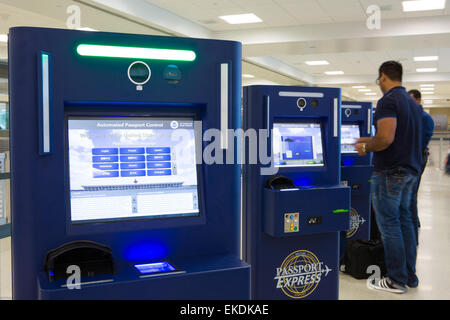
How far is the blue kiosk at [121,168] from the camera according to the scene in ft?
4.34

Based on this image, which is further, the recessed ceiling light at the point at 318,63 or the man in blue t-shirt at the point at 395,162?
the recessed ceiling light at the point at 318,63

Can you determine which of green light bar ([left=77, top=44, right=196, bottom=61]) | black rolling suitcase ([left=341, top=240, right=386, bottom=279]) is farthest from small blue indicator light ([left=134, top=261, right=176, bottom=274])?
black rolling suitcase ([left=341, top=240, right=386, bottom=279])

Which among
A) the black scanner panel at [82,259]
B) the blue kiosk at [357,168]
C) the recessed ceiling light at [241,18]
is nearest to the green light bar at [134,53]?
the black scanner panel at [82,259]

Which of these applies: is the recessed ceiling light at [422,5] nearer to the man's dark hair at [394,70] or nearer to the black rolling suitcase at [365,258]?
the man's dark hair at [394,70]

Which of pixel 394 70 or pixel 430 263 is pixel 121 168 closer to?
pixel 394 70

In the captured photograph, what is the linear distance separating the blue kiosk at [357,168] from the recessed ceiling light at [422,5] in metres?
4.14

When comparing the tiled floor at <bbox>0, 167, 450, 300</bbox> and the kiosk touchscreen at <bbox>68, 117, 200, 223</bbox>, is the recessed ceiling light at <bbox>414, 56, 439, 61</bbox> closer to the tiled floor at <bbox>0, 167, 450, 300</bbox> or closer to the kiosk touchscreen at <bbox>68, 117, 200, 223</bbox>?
the tiled floor at <bbox>0, 167, 450, 300</bbox>

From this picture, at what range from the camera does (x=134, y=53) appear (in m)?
1.44

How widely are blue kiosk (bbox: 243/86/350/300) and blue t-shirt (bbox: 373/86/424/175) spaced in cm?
42

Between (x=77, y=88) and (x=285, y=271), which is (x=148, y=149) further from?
(x=285, y=271)

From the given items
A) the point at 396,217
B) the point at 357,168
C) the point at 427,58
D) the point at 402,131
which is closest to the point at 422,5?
the point at 357,168

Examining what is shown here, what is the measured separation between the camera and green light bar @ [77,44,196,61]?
140cm
